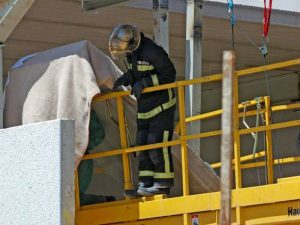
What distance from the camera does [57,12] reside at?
42.8 ft

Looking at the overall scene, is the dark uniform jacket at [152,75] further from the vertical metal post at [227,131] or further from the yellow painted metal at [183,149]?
the vertical metal post at [227,131]

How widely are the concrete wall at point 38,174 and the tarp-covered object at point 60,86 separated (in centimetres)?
70

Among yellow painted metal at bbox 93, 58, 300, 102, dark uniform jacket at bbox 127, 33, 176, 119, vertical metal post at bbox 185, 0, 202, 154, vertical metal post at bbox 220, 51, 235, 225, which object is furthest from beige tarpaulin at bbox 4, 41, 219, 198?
vertical metal post at bbox 220, 51, 235, 225

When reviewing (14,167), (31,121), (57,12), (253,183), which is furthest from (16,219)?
(253,183)

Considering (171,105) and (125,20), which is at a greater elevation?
(125,20)

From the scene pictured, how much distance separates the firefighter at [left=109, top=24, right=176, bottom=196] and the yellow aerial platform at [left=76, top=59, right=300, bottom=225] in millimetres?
139

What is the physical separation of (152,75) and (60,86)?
3.19 feet

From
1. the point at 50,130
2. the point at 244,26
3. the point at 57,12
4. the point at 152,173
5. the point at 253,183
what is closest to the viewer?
the point at 50,130

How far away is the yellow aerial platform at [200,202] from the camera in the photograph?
28.5 ft

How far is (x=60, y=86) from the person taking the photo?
1020cm

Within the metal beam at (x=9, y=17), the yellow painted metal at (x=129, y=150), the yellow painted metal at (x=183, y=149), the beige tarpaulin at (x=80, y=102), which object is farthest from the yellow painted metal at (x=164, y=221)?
the metal beam at (x=9, y=17)

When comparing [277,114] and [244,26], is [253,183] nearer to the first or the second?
[277,114]

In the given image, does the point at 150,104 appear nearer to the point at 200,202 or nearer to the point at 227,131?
the point at 200,202

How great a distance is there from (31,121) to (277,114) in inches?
331
